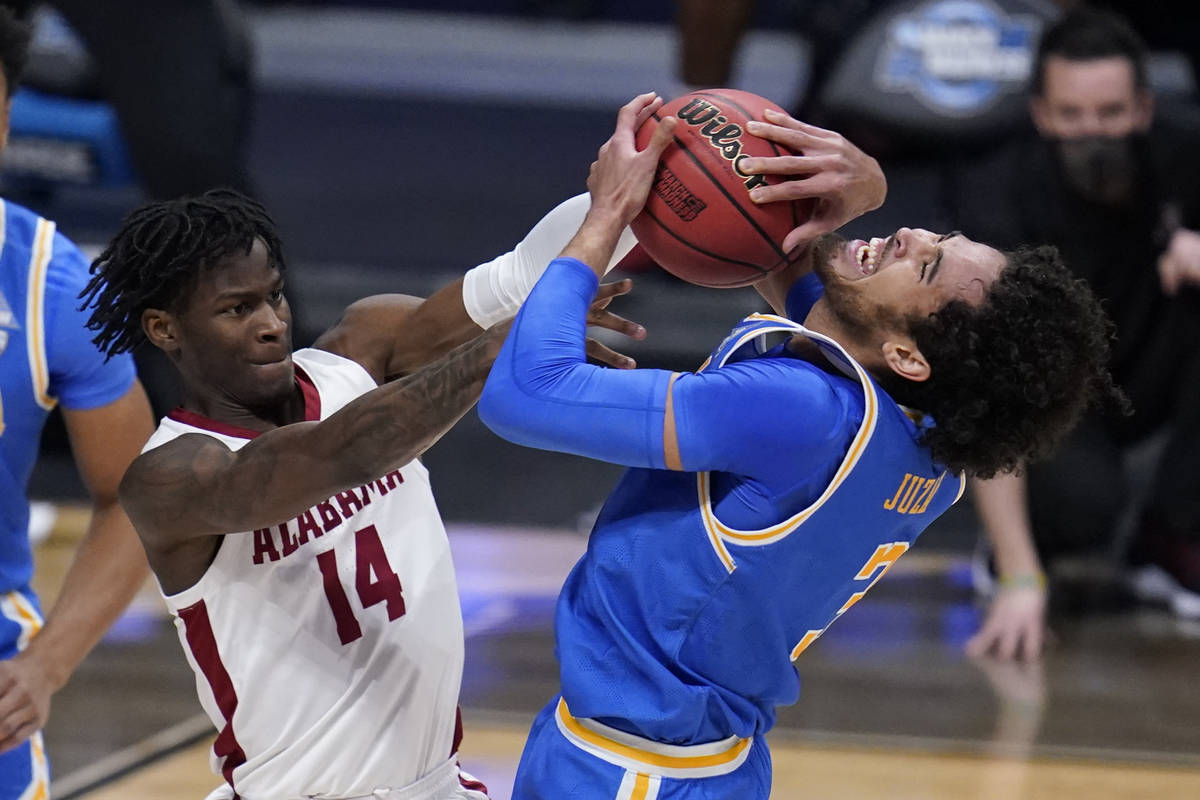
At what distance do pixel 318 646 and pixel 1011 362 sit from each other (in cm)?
109

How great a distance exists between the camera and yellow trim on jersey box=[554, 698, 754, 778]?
2.19 metres

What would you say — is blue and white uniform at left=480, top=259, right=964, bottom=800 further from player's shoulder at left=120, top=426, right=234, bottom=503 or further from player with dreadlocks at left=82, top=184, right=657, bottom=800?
player's shoulder at left=120, top=426, right=234, bottom=503

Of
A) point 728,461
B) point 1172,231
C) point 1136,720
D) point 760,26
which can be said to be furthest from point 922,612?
point 760,26

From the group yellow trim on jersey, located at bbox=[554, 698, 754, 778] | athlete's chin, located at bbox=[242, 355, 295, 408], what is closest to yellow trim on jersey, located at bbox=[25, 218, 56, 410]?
athlete's chin, located at bbox=[242, 355, 295, 408]

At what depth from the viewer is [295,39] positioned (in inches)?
370

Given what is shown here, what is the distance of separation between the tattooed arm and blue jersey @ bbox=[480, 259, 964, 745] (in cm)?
10

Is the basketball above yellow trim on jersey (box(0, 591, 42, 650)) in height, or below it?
above

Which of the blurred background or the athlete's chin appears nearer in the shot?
the athlete's chin

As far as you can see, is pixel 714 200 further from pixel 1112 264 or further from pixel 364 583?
pixel 1112 264

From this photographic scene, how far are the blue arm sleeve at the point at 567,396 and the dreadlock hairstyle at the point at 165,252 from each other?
1.74 feet

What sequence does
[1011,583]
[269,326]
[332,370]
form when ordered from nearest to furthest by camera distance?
[269,326]
[332,370]
[1011,583]

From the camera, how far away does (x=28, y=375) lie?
2.72 metres

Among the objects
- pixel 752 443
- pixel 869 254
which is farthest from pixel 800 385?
pixel 869 254

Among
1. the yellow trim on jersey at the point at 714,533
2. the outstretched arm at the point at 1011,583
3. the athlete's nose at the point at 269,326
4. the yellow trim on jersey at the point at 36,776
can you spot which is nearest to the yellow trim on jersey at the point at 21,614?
the yellow trim on jersey at the point at 36,776
